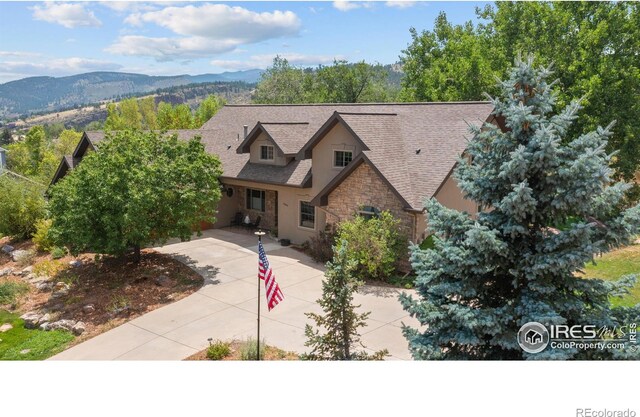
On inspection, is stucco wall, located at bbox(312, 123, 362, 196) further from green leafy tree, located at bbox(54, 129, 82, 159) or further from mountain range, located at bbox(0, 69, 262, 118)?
green leafy tree, located at bbox(54, 129, 82, 159)

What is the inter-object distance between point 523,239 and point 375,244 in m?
7.62

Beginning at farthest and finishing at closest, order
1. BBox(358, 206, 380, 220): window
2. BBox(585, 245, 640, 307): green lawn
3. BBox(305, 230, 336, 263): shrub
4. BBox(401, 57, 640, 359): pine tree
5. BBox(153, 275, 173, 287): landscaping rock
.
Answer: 1. BBox(305, 230, 336, 263): shrub
2. BBox(358, 206, 380, 220): window
3. BBox(585, 245, 640, 307): green lawn
4. BBox(153, 275, 173, 287): landscaping rock
5. BBox(401, 57, 640, 359): pine tree

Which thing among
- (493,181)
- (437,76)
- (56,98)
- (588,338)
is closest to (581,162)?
(493,181)

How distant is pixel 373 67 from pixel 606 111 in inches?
953

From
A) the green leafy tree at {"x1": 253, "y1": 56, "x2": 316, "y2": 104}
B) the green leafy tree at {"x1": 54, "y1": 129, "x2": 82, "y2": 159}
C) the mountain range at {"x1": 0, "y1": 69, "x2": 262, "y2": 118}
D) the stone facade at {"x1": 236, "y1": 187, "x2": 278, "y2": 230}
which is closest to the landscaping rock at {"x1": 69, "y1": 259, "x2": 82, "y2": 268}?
the mountain range at {"x1": 0, "y1": 69, "x2": 262, "y2": 118}

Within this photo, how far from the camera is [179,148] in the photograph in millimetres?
17297

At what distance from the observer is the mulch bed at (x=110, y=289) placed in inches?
548

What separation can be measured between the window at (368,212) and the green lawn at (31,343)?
32.2ft

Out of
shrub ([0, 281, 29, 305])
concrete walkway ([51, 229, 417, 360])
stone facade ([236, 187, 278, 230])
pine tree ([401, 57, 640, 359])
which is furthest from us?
stone facade ([236, 187, 278, 230])

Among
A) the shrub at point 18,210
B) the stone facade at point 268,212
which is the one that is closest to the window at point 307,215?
the stone facade at point 268,212

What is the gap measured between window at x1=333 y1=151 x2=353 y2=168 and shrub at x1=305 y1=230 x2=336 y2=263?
2617 millimetres

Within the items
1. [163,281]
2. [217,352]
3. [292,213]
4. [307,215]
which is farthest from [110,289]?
[307,215]

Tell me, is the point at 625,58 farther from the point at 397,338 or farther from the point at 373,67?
the point at 373,67

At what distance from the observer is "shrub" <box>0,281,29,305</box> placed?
15691 millimetres
